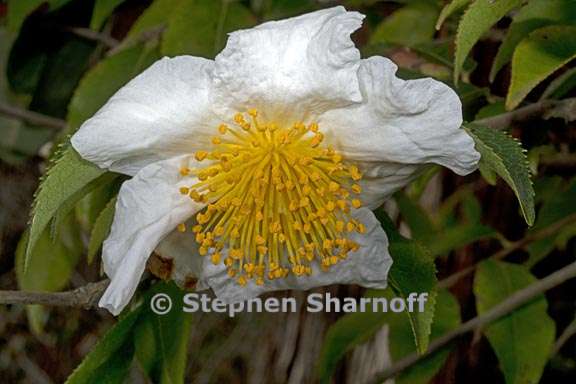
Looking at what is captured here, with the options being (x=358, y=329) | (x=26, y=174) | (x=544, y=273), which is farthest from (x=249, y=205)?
(x=26, y=174)

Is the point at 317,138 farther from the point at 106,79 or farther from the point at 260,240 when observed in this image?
the point at 106,79

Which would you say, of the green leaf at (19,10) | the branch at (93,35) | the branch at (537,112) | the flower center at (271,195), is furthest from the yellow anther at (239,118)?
the branch at (93,35)

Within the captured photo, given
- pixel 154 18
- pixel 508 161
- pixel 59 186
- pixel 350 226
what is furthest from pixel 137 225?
pixel 154 18

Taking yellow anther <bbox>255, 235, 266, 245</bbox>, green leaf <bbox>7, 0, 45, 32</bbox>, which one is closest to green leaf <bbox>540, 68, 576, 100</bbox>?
yellow anther <bbox>255, 235, 266, 245</bbox>

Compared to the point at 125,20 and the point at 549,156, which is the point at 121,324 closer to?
the point at 549,156

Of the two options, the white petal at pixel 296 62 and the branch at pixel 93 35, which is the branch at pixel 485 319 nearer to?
the white petal at pixel 296 62

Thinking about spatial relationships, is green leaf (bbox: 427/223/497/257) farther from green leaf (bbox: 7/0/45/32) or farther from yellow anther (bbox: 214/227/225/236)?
green leaf (bbox: 7/0/45/32)

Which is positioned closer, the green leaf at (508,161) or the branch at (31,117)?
the green leaf at (508,161)

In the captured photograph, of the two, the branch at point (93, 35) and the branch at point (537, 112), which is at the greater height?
the branch at point (537, 112)
